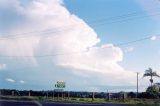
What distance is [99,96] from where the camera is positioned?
2372 inches

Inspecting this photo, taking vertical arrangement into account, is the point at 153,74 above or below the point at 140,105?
above

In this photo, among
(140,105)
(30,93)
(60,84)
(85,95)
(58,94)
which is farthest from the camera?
(85,95)

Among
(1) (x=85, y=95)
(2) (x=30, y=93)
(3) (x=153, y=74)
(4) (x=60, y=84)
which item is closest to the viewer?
(2) (x=30, y=93)

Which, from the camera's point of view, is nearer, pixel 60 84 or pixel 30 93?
pixel 30 93

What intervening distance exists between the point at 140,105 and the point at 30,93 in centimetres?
1212

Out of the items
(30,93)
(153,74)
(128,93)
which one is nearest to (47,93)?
(30,93)

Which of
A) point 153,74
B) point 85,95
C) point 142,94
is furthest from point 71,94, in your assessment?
point 153,74

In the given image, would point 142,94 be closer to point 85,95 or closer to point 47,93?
point 85,95

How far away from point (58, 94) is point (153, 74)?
20028 millimetres

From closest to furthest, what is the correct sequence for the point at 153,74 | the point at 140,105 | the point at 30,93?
the point at 140,105, the point at 30,93, the point at 153,74

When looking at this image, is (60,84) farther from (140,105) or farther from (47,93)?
(140,105)

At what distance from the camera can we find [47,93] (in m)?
53.8

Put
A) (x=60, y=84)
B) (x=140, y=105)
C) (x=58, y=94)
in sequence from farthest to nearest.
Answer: (x=58, y=94)
(x=60, y=84)
(x=140, y=105)

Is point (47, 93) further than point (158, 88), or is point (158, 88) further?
point (158, 88)
